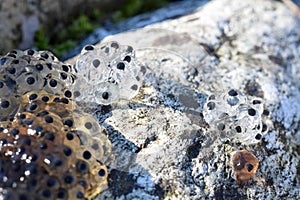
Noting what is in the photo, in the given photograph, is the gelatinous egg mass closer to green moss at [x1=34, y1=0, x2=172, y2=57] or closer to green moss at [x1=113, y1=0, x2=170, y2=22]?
green moss at [x1=34, y1=0, x2=172, y2=57]

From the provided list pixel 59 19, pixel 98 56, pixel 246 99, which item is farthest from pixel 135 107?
pixel 59 19

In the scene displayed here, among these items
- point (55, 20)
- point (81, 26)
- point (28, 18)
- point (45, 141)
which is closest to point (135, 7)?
point (81, 26)

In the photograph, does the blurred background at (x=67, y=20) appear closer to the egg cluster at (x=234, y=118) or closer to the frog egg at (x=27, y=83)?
the frog egg at (x=27, y=83)

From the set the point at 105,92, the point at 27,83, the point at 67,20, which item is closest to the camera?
the point at 27,83

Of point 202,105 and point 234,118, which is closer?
point 234,118

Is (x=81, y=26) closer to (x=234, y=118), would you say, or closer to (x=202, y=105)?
(x=202, y=105)
